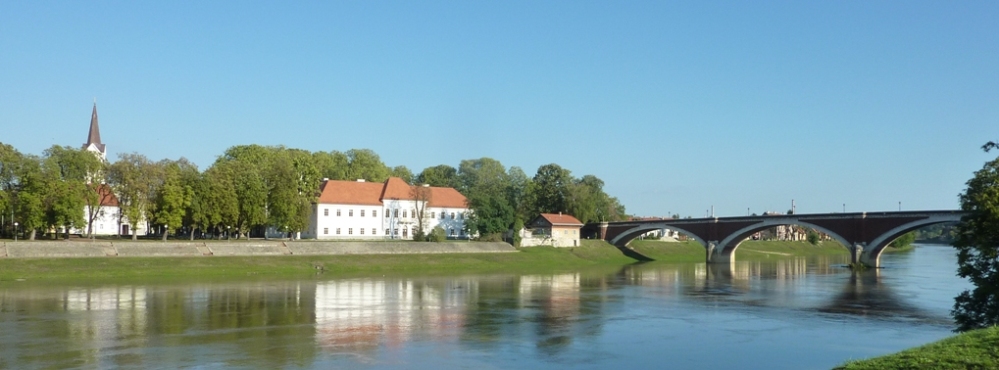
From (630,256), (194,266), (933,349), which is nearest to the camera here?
(933,349)

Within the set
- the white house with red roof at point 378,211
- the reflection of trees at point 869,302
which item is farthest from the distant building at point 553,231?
the reflection of trees at point 869,302

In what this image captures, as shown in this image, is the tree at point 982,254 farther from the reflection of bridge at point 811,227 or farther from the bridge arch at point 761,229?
the bridge arch at point 761,229

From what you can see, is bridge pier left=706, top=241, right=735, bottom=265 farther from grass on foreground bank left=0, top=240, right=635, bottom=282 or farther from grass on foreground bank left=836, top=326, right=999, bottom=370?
grass on foreground bank left=836, top=326, right=999, bottom=370

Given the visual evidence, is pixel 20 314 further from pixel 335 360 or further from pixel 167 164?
pixel 167 164

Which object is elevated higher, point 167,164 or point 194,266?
point 167,164

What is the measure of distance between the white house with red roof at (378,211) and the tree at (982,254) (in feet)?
214

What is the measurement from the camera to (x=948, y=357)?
54.2 ft

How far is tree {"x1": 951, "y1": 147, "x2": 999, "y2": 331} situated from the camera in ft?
90.5

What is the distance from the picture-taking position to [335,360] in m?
24.1

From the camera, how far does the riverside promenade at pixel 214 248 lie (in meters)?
56.3

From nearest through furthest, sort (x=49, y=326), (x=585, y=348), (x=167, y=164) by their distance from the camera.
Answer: (x=585, y=348), (x=49, y=326), (x=167, y=164)

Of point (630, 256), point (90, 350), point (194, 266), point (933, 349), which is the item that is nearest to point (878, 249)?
point (630, 256)

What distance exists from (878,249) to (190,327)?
66.4 m

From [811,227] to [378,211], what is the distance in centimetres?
4598
